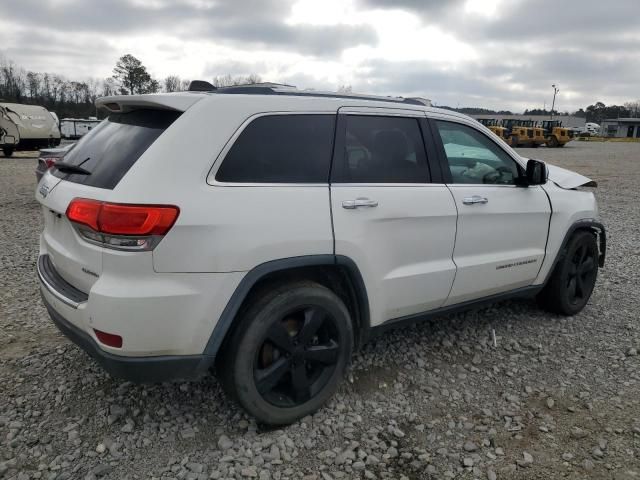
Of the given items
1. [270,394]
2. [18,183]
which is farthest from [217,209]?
[18,183]

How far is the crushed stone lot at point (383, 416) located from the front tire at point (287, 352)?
0.18 m

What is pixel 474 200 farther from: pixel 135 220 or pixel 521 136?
pixel 521 136

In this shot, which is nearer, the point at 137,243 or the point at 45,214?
the point at 137,243

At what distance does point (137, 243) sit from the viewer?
2.34 metres

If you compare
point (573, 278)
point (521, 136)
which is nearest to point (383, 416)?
point (573, 278)

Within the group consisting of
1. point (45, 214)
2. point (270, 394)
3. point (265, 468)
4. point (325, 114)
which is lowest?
point (265, 468)

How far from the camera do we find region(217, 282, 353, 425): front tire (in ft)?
8.69

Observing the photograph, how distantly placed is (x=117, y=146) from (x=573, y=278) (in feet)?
12.8

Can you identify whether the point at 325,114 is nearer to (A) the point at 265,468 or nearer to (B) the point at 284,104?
(B) the point at 284,104

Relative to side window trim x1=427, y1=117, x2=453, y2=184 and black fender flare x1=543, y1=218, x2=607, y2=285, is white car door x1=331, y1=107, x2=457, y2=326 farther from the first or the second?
black fender flare x1=543, y1=218, x2=607, y2=285

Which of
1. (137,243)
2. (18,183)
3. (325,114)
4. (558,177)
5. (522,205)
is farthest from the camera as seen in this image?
(18,183)

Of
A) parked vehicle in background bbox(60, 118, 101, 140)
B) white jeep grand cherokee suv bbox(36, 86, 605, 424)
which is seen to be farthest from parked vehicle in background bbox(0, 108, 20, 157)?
white jeep grand cherokee suv bbox(36, 86, 605, 424)

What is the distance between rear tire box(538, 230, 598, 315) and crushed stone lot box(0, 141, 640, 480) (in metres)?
0.26

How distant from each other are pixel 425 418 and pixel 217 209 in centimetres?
175
